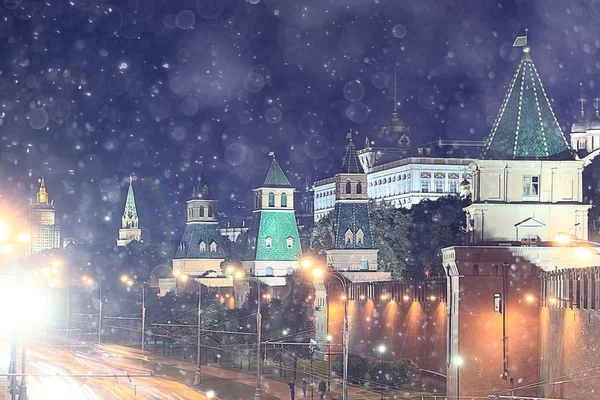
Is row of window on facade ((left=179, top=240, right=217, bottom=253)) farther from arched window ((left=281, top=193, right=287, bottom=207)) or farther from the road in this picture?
the road

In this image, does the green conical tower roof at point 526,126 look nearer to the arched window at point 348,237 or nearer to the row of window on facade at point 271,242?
the arched window at point 348,237

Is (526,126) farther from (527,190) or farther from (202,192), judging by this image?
(202,192)

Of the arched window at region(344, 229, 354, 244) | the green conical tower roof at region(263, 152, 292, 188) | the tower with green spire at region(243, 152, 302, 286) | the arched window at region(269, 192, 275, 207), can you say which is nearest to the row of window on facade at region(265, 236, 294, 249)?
the tower with green spire at region(243, 152, 302, 286)

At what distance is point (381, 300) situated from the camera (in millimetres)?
88062

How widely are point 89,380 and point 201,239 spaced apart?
82657 millimetres

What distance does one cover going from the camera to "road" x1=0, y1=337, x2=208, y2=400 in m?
73.0

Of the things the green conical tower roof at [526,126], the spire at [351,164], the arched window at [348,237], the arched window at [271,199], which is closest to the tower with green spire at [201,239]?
the arched window at [271,199]

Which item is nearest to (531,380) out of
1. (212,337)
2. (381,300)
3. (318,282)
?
(381,300)

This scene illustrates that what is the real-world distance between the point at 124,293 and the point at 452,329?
359ft

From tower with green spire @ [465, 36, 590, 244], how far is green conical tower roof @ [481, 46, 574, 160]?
0.06m

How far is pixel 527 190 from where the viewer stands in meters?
71.7

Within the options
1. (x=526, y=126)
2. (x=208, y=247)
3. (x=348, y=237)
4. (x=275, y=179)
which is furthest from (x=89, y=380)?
(x=208, y=247)

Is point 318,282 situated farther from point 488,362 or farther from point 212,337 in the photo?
point 488,362

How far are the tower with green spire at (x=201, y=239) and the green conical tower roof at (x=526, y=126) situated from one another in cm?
9397
